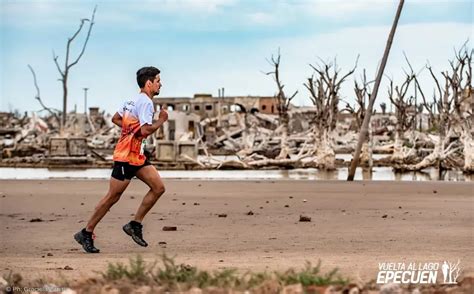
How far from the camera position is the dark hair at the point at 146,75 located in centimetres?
1105

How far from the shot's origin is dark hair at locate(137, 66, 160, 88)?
36.2 ft

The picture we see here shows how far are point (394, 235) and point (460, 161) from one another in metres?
38.5

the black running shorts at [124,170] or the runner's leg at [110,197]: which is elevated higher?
the black running shorts at [124,170]

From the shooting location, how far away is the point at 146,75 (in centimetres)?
1105

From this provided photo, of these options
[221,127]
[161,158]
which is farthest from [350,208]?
[221,127]

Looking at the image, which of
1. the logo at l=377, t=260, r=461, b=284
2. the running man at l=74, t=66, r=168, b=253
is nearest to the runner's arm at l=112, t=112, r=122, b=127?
the running man at l=74, t=66, r=168, b=253

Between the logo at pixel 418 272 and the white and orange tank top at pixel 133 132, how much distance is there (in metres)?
2.71

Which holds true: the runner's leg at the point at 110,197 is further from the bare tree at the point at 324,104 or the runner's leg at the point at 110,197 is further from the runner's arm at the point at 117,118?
the bare tree at the point at 324,104

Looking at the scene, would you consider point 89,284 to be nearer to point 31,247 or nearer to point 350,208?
point 31,247

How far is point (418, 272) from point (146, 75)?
3598 mm

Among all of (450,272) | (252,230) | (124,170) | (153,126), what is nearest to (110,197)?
(124,170)

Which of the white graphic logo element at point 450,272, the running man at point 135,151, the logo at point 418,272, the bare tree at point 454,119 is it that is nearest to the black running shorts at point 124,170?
the running man at point 135,151

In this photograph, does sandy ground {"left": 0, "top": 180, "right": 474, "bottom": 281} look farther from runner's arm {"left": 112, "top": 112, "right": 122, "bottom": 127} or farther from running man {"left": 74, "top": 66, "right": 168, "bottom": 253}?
runner's arm {"left": 112, "top": 112, "right": 122, "bottom": 127}

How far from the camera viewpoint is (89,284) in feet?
25.5
